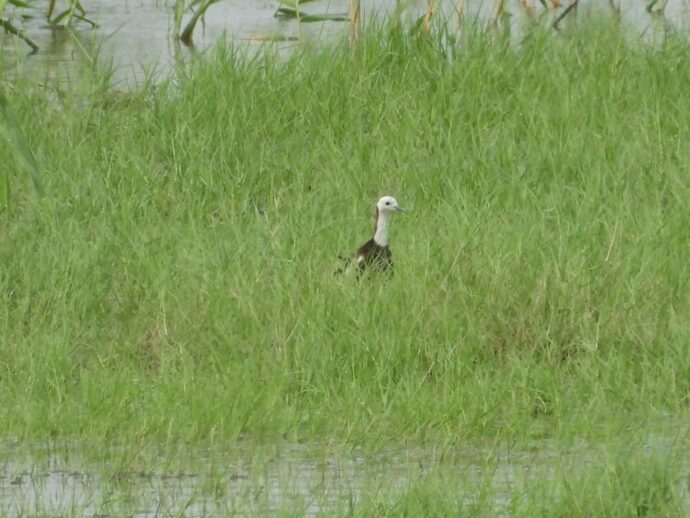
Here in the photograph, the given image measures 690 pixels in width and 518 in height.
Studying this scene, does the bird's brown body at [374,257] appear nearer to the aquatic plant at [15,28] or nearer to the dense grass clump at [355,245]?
the dense grass clump at [355,245]

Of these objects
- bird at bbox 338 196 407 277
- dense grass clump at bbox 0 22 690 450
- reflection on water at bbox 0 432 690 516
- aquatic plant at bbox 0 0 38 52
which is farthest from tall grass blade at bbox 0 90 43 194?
aquatic plant at bbox 0 0 38 52

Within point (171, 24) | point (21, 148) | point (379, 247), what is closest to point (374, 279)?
point (379, 247)

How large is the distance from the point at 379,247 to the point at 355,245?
16.7 inches

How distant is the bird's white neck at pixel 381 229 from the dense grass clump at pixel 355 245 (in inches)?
4.1

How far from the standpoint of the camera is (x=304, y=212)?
23.9 feet

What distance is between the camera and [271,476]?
4918 mm

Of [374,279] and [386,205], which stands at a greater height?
[386,205]

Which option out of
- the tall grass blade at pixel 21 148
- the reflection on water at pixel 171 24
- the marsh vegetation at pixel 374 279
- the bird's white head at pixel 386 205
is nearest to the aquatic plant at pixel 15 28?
the reflection on water at pixel 171 24

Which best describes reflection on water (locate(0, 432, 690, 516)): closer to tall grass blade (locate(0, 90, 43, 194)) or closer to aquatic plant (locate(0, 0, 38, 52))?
tall grass blade (locate(0, 90, 43, 194))

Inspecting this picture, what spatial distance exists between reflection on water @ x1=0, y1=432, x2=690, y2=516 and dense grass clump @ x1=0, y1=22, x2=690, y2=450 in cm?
13

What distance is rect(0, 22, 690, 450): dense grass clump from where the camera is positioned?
18.0 feet

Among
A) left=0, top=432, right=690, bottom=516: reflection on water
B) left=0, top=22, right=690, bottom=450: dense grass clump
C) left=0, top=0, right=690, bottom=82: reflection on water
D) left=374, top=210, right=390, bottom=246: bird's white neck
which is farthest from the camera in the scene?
left=0, top=0, right=690, bottom=82: reflection on water

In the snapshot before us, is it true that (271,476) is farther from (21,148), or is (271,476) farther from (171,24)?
(171,24)

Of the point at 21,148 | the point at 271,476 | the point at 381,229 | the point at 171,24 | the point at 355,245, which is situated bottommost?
the point at 271,476
